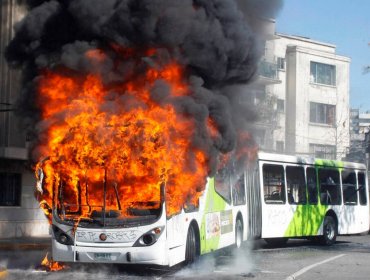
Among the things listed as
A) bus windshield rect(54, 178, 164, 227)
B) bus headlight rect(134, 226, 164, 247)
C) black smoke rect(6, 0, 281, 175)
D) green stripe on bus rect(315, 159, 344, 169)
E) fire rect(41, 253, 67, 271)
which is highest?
black smoke rect(6, 0, 281, 175)

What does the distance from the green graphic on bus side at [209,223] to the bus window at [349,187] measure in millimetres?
8625

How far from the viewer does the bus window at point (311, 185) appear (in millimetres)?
22438

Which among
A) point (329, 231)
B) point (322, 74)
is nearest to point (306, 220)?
point (329, 231)

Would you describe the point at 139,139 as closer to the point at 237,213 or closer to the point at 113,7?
the point at 113,7

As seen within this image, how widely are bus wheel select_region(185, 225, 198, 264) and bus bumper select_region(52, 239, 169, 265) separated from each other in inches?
53.9

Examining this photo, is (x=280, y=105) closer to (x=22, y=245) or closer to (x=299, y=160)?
(x=299, y=160)

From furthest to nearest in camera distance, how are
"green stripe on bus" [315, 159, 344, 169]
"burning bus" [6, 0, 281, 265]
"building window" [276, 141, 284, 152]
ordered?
1. "building window" [276, 141, 284, 152]
2. "green stripe on bus" [315, 159, 344, 169]
3. "burning bus" [6, 0, 281, 265]

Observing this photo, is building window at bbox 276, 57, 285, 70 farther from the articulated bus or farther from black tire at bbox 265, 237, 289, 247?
black tire at bbox 265, 237, 289, 247

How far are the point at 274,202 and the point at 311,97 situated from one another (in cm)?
3083

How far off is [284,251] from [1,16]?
13.6 m

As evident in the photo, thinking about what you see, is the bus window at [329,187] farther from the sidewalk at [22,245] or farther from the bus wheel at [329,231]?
the sidewalk at [22,245]

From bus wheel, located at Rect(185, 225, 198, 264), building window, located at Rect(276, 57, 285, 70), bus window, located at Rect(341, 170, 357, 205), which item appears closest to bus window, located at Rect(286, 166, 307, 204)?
bus window, located at Rect(341, 170, 357, 205)

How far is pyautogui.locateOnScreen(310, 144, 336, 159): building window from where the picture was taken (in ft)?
162

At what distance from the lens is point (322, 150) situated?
164ft
